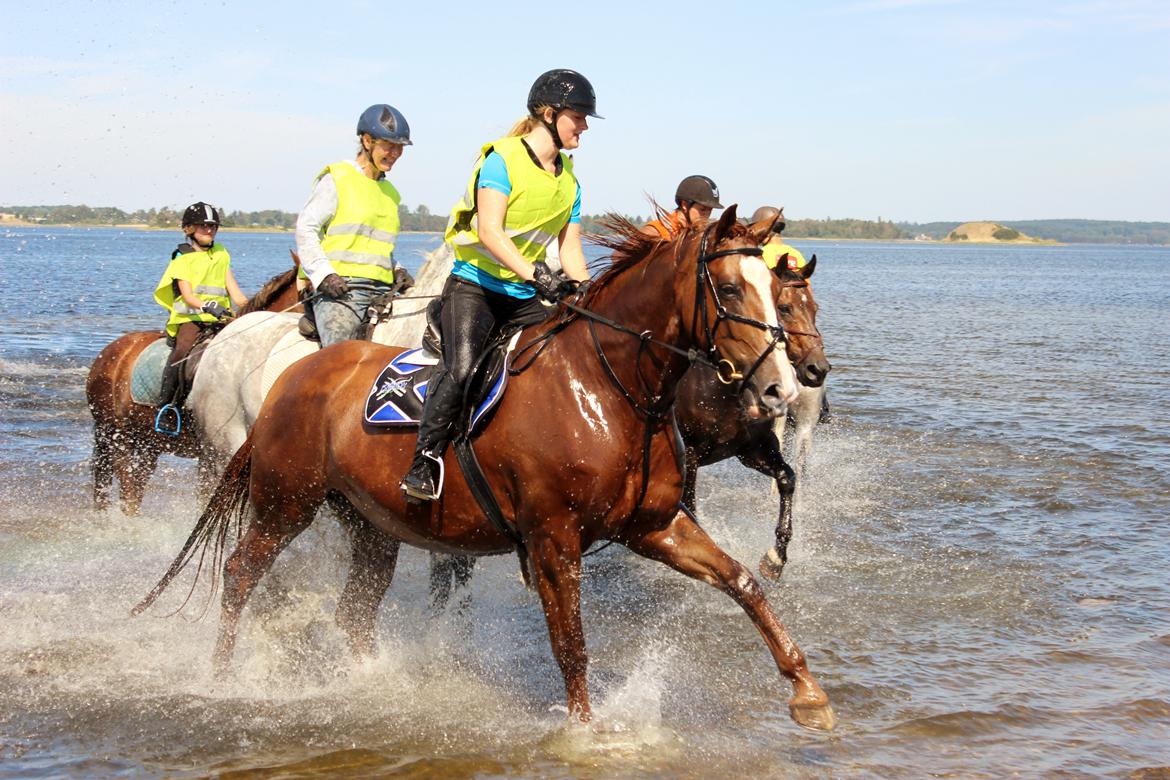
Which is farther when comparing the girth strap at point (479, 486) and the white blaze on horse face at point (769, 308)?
the girth strap at point (479, 486)

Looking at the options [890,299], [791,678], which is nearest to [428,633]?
[791,678]

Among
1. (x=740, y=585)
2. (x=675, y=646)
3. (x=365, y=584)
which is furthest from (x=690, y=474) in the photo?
(x=740, y=585)

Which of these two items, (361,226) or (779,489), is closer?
(361,226)

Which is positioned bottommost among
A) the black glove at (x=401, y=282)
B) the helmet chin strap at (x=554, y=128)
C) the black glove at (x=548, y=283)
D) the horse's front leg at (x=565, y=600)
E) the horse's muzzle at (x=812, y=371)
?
the horse's front leg at (x=565, y=600)

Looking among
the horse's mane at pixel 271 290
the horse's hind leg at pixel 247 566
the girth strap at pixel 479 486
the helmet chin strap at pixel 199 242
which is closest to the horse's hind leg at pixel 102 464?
the helmet chin strap at pixel 199 242

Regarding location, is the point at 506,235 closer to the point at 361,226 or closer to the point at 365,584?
the point at 365,584

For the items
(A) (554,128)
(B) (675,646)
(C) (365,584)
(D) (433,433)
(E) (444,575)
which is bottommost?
(B) (675,646)

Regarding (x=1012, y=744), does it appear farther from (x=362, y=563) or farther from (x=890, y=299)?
(x=890, y=299)

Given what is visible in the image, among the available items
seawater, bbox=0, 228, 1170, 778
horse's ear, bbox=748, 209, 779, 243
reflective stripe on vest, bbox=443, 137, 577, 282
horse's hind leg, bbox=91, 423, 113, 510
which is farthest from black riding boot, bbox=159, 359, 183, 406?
horse's ear, bbox=748, 209, 779, 243

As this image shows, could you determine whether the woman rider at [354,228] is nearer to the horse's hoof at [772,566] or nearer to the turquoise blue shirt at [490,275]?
the turquoise blue shirt at [490,275]

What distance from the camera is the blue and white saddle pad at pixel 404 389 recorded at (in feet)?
20.6

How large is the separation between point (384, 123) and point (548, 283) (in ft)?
10.6

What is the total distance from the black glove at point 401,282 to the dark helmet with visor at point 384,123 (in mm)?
1081

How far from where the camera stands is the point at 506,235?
6.15 m
